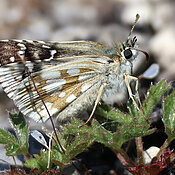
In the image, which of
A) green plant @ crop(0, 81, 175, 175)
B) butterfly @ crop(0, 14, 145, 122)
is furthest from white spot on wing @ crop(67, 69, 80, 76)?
green plant @ crop(0, 81, 175, 175)

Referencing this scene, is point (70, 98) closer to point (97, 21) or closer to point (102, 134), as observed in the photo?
point (102, 134)

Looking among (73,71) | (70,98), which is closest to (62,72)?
(73,71)

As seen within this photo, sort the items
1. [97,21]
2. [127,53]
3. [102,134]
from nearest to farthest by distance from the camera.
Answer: [102,134] → [127,53] → [97,21]

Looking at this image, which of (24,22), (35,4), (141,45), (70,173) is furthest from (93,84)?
(35,4)

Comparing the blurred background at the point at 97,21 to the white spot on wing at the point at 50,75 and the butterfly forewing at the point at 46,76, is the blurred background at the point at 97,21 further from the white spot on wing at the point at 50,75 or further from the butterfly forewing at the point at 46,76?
the white spot on wing at the point at 50,75

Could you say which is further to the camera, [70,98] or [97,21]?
[97,21]

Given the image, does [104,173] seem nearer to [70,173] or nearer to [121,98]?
[70,173]

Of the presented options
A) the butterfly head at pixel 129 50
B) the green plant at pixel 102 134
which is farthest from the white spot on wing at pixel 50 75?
the butterfly head at pixel 129 50
